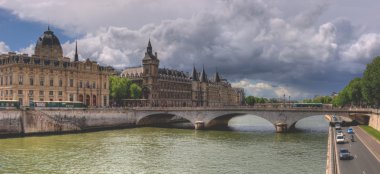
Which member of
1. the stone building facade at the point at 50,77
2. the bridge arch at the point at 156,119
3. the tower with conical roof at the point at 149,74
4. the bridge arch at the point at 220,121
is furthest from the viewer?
the tower with conical roof at the point at 149,74

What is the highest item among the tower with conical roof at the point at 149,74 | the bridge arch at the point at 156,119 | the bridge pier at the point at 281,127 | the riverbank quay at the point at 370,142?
the tower with conical roof at the point at 149,74

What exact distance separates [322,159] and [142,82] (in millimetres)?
120075

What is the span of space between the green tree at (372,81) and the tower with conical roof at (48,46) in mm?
86245

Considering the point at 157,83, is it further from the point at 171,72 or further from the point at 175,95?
the point at 171,72

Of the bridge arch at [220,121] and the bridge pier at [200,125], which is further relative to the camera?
the bridge arch at [220,121]

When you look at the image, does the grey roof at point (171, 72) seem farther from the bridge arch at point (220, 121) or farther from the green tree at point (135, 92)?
the bridge arch at point (220, 121)

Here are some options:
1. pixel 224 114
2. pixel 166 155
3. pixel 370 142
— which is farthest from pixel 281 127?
pixel 166 155

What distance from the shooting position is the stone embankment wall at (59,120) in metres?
80.6

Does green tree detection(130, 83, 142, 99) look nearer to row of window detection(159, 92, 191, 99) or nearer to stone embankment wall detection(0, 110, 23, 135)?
row of window detection(159, 92, 191, 99)

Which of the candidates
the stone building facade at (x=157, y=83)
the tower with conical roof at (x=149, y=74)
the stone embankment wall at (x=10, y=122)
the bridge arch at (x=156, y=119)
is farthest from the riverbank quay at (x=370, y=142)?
the tower with conical roof at (x=149, y=74)

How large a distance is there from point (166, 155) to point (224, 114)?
43.3m

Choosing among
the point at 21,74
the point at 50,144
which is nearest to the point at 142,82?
the point at 21,74

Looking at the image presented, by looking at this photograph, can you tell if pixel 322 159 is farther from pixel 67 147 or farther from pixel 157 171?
pixel 67 147

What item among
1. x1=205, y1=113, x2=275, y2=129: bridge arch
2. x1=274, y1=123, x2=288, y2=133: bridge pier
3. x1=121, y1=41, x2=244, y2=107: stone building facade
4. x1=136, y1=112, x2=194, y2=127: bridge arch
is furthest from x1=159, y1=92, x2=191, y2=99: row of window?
x1=274, y1=123, x2=288, y2=133: bridge pier
